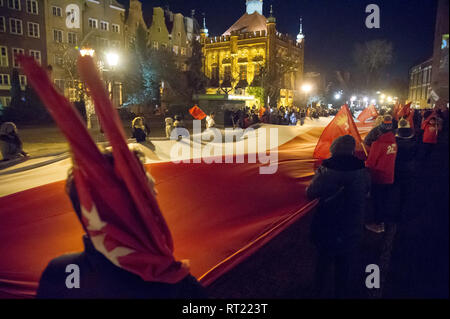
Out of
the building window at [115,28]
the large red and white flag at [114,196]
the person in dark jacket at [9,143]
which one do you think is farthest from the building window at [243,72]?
the large red and white flag at [114,196]

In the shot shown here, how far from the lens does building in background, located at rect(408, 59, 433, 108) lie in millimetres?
51781

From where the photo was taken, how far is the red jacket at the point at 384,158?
17.2ft

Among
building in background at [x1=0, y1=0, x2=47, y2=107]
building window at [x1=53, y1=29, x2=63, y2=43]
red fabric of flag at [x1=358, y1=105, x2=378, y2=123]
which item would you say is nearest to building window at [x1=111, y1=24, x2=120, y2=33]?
building window at [x1=53, y1=29, x2=63, y2=43]

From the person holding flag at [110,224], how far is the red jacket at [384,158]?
170 inches

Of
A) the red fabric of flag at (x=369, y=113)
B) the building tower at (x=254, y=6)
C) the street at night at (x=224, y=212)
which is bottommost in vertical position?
the street at night at (x=224, y=212)

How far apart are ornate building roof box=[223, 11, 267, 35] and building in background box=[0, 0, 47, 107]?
33.7 meters

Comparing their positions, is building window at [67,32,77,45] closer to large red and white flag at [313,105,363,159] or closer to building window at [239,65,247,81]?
building window at [239,65,247,81]

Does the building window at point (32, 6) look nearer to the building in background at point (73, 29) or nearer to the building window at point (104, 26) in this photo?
the building in background at point (73, 29)

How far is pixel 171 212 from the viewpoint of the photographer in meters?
5.63

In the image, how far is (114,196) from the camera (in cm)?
183

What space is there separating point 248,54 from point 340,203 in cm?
5694

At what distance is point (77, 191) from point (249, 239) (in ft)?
10.5

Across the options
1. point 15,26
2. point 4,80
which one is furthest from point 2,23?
point 4,80
